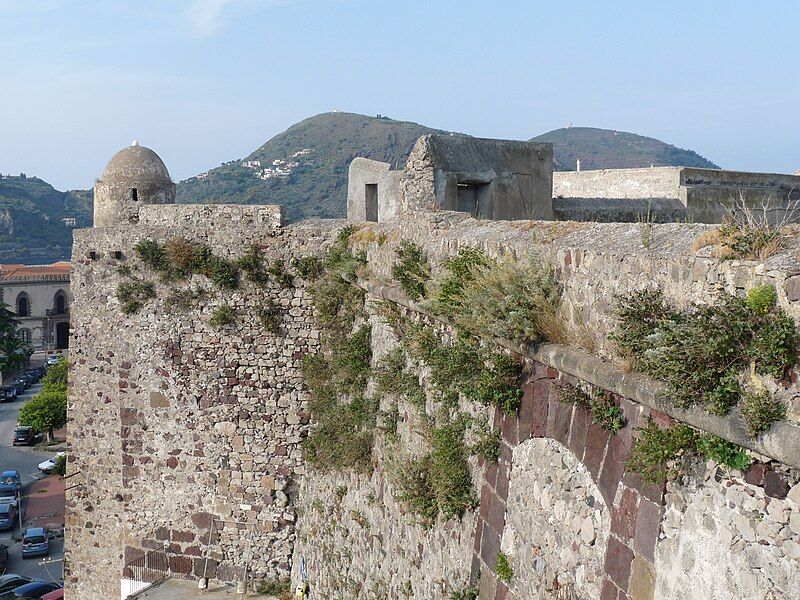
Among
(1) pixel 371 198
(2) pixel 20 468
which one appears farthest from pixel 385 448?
(2) pixel 20 468

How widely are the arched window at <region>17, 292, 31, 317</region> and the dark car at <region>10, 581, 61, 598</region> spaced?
186 feet

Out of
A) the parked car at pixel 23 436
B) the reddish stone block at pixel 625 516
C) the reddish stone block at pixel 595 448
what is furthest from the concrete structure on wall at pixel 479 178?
the parked car at pixel 23 436

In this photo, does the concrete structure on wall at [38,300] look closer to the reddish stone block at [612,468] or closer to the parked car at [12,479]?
the parked car at [12,479]

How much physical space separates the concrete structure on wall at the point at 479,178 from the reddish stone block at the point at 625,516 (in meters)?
5.90

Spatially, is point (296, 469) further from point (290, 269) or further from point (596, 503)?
point (596, 503)

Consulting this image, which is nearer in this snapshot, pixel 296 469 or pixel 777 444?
pixel 777 444

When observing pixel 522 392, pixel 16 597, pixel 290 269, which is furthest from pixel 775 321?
pixel 16 597

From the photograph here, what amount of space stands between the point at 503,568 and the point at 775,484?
2.83m

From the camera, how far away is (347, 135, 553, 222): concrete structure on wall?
431 inches

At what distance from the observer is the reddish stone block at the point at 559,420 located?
5.45 meters

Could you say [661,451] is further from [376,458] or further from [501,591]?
[376,458]

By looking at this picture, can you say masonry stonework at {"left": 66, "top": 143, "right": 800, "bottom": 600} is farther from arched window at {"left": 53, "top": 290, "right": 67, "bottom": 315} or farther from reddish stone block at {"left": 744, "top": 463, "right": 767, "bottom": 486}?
arched window at {"left": 53, "top": 290, "right": 67, "bottom": 315}

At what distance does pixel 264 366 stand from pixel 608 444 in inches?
318

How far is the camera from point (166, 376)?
12.7 meters
